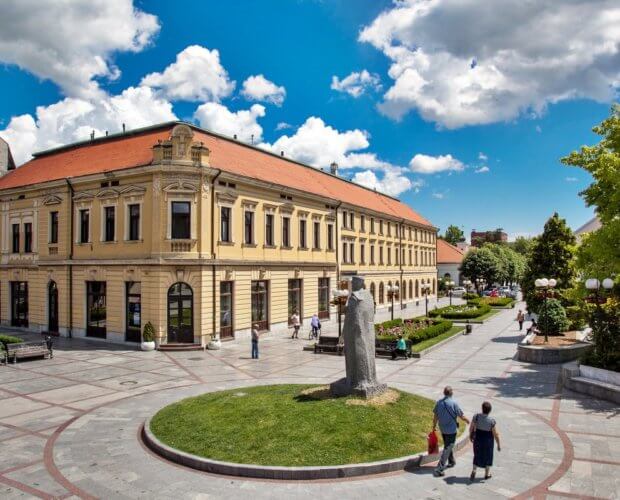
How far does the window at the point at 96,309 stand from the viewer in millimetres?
29891

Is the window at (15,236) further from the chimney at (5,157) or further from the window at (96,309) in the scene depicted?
the chimney at (5,157)

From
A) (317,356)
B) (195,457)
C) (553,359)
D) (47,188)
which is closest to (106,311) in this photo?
(47,188)

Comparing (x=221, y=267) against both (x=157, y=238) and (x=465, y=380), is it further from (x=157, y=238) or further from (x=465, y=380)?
(x=465, y=380)

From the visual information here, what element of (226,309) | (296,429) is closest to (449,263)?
(226,309)

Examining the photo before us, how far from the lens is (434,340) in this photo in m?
29.1

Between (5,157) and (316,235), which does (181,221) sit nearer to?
(316,235)

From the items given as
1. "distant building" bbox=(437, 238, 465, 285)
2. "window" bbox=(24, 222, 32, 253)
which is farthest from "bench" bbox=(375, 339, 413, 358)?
"distant building" bbox=(437, 238, 465, 285)

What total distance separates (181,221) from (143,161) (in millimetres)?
4319

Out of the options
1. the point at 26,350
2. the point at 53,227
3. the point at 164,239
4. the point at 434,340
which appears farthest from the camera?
the point at 53,227

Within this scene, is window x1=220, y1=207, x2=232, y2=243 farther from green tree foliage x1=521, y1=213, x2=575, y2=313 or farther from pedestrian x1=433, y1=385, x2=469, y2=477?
pedestrian x1=433, y1=385, x2=469, y2=477

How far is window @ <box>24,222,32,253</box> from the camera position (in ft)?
113

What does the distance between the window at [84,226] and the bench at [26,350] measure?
837cm

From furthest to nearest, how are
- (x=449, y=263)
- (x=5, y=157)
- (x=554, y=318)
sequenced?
(x=449, y=263) < (x=5, y=157) < (x=554, y=318)

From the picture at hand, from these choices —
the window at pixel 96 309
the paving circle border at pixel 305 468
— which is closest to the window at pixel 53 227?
the window at pixel 96 309
